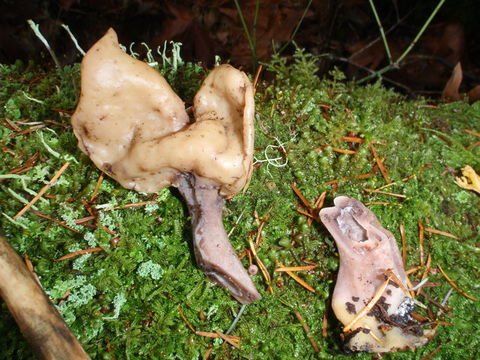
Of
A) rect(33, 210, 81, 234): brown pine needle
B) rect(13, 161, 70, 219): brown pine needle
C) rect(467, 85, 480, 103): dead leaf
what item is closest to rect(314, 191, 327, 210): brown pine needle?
rect(33, 210, 81, 234): brown pine needle

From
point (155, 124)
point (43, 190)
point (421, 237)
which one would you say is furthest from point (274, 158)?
point (43, 190)

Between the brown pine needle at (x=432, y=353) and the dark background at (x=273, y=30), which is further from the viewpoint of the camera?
the dark background at (x=273, y=30)

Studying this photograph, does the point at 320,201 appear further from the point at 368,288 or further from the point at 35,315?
the point at 35,315

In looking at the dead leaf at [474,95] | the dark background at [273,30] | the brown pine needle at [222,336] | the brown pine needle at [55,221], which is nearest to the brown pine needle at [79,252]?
the brown pine needle at [55,221]

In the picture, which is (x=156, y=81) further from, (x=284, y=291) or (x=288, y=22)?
(x=288, y=22)

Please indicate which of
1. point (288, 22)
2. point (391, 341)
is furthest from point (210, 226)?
point (288, 22)

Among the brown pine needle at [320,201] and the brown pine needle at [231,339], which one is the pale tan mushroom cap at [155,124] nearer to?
the brown pine needle at [320,201]
